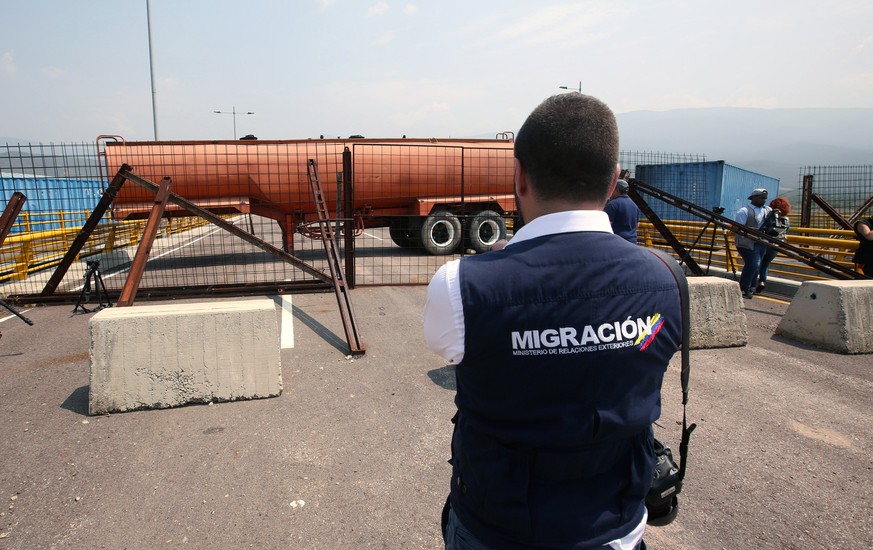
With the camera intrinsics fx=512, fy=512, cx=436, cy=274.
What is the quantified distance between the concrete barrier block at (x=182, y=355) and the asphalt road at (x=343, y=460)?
5.3 inches

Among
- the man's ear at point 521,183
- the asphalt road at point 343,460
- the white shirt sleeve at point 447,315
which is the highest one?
the man's ear at point 521,183

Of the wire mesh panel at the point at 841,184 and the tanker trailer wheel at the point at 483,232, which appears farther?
the tanker trailer wheel at the point at 483,232

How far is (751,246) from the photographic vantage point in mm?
8133

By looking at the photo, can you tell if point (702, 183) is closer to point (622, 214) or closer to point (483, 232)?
point (483, 232)

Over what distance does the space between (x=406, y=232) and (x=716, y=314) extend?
32.2 ft

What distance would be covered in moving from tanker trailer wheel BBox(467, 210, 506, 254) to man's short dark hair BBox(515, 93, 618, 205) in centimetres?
1165

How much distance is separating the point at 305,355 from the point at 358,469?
2368mm

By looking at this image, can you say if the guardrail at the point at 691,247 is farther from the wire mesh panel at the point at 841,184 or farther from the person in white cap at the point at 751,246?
the wire mesh panel at the point at 841,184

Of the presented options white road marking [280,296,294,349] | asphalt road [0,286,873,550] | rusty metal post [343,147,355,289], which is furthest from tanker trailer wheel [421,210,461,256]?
asphalt road [0,286,873,550]

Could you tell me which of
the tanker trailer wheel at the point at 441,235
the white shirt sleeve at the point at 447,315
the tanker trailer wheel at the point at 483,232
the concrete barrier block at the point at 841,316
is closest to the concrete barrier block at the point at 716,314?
the concrete barrier block at the point at 841,316

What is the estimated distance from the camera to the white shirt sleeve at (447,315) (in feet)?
3.59

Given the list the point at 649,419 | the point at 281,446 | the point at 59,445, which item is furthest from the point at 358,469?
the point at 649,419

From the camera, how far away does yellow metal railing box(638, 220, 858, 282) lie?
9234 millimetres

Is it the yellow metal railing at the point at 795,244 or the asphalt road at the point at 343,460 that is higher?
the yellow metal railing at the point at 795,244
